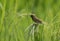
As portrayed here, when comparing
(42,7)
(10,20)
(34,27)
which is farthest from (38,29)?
(42,7)

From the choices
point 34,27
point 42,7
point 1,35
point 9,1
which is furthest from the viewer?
point 42,7

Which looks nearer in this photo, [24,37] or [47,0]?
[24,37]

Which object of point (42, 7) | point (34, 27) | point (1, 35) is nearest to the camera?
point (34, 27)

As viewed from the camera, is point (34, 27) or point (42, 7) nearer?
point (34, 27)

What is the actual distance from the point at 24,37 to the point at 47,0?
7.60 feet

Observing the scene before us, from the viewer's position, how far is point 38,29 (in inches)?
111

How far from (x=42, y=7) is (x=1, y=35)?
6.57 feet

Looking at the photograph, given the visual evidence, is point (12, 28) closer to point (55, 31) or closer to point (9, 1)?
point (55, 31)

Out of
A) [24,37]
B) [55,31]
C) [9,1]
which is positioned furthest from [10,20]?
[9,1]

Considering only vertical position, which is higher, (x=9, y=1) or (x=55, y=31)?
(x=9, y=1)

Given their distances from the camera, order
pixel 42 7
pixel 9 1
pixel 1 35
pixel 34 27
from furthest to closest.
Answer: pixel 42 7 < pixel 9 1 < pixel 1 35 < pixel 34 27

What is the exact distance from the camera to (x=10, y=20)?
9.77 ft

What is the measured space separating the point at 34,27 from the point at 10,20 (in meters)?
0.33

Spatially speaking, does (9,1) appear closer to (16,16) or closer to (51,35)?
(16,16)
